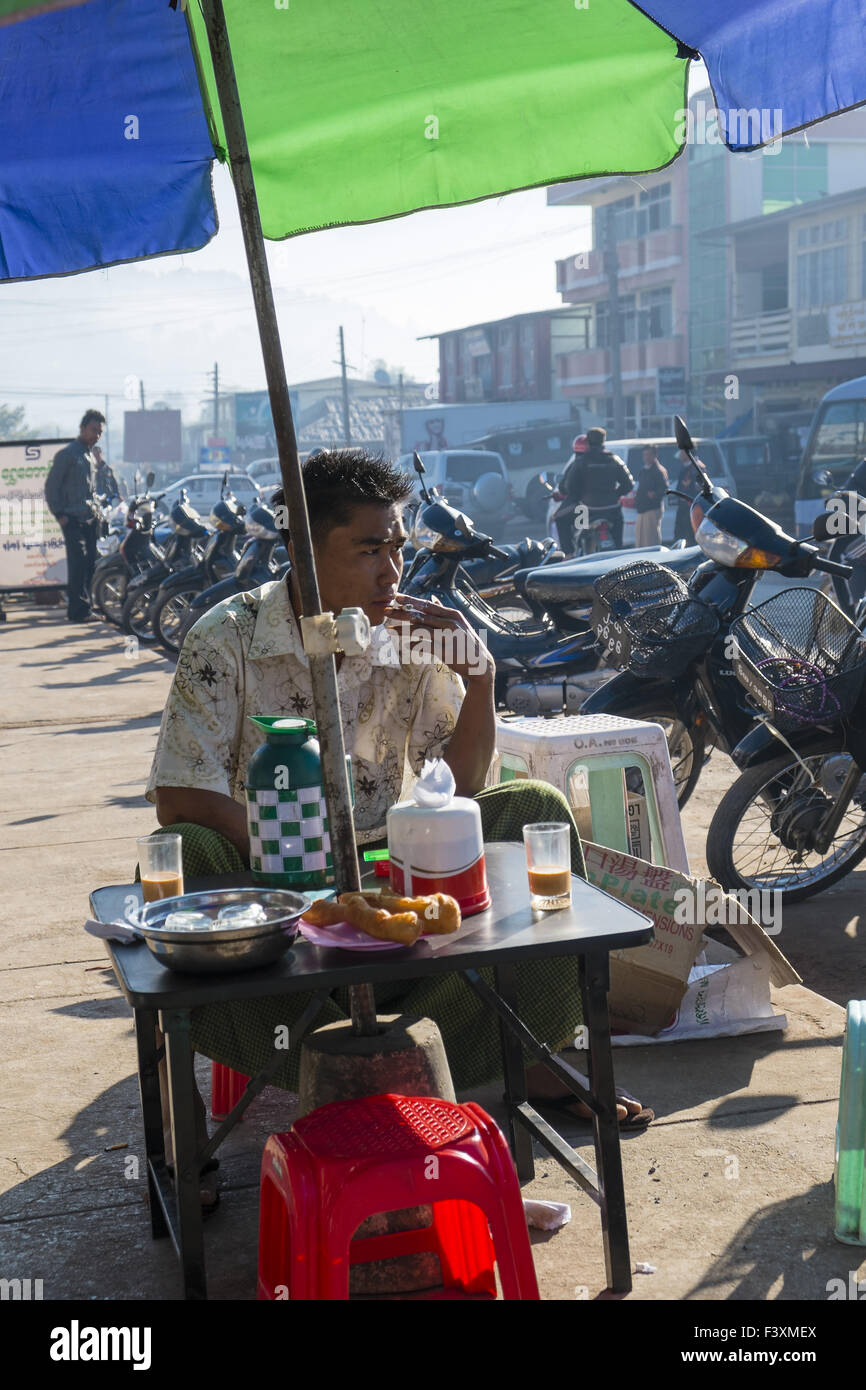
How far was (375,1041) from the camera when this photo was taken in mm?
2334

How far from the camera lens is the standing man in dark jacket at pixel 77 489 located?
48.1 ft

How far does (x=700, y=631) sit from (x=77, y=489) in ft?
35.4

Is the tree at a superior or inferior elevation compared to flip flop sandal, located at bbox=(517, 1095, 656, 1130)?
superior

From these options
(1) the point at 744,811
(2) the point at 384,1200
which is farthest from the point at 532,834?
(1) the point at 744,811

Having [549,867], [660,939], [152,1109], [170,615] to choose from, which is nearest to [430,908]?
[549,867]

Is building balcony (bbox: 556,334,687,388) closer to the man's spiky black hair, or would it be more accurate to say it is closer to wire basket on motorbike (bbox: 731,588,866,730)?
wire basket on motorbike (bbox: 731,588,866,730)

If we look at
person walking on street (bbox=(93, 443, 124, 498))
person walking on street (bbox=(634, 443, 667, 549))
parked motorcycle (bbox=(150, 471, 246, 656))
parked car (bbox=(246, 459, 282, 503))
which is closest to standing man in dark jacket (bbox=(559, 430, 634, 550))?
person walking on street (bbox=(634, 443, 667, 549))

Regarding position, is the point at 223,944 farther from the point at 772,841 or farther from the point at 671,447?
the point at 671,447

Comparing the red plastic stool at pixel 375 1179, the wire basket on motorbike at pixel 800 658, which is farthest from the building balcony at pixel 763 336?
the red plastic stool at pixel 375 1179

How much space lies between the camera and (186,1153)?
2.24 metres

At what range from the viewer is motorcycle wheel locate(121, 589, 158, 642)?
13.2 metres

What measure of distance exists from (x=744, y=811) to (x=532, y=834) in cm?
240

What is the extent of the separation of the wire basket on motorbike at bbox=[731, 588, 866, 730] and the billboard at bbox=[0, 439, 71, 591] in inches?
471
